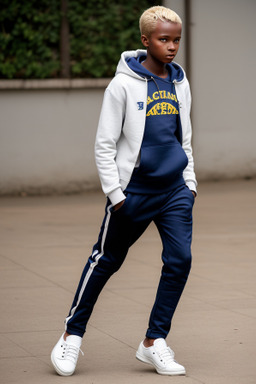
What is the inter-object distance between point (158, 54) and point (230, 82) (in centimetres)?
898

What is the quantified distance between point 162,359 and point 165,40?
1605 mm

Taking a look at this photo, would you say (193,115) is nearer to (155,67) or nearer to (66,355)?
(155,67)

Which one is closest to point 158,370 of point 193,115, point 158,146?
point 158,146

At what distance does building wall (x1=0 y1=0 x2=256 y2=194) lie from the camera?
12703 millimetres

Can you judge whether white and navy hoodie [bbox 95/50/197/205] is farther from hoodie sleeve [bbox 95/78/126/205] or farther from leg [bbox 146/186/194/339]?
leg [bbox 146/186/194/339]

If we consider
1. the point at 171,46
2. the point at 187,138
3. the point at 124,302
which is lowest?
the point at 124,302

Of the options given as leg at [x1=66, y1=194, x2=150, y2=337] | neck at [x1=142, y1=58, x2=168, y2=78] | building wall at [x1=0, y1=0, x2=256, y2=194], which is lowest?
building wall at [x1=0, y1=0, x2=256, y2=194]

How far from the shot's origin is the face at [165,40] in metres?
4.72

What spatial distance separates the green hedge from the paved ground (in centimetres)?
271

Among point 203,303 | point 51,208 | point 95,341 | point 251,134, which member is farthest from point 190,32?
point 95,341

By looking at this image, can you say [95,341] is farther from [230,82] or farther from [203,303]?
[230,82]

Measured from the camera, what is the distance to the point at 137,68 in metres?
4.80

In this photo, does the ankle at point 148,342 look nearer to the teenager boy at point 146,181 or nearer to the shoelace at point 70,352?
the teenager boy at point 146,181

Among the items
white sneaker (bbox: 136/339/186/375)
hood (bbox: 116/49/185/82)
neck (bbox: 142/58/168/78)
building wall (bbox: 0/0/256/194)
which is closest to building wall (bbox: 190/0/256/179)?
building wall (bbox: 0/0/256/194)
